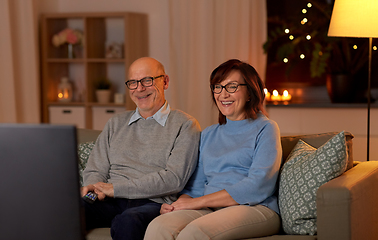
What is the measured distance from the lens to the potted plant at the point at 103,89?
157 inches

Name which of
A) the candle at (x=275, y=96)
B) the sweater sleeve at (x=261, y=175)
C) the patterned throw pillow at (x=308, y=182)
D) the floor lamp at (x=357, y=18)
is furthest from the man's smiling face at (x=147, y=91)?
the candle at (x=275, y=96)

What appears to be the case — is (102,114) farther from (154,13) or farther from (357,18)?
(357,18)

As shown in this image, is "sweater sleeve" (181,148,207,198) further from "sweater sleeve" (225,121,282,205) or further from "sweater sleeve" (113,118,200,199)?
"sweater sleeve" (225,121,282,205)

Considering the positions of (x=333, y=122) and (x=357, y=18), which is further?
(x=333, y=122)

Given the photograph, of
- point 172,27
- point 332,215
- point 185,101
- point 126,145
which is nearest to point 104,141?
point 126,145

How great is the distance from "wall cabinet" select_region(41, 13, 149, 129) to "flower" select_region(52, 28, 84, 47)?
0.06 metres

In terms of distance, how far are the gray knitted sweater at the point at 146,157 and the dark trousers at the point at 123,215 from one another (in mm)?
56

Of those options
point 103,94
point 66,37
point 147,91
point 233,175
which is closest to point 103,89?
point 103,94

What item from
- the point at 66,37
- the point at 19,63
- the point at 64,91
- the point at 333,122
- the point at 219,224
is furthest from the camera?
the point at 64,91

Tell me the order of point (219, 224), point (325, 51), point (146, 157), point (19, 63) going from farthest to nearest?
point (19, 63)
point (325, 51)
point (146, 157)
point (219, 224)

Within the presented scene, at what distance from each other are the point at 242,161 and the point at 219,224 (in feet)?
1.10

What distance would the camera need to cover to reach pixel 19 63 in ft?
12.5

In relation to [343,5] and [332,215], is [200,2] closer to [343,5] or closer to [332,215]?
[343,5]

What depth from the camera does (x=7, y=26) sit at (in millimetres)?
3611
